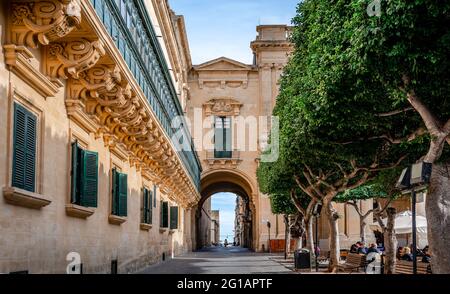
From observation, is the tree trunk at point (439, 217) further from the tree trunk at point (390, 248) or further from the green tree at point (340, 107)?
the tree trunk at point (390, 248)

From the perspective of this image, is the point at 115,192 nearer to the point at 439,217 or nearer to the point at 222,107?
the point at 439,217

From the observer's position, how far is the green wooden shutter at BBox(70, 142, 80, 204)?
14406 mm

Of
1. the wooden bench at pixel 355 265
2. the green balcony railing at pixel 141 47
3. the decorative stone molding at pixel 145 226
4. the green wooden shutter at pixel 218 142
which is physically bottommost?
the wooden bench at pixel 355 265

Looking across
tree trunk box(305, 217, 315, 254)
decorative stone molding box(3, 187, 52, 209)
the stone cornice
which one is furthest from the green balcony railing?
tree trunk box(305, 217, 315, 254)

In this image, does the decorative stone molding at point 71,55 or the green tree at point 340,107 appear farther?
the green tree at point 340,107

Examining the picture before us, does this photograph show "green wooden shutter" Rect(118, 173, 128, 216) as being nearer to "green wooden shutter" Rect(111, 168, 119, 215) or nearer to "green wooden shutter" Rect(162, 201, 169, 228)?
"green wooden shutter" Rect(111, 168, 119, 215)

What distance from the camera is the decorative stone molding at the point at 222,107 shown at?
58281 millimetres

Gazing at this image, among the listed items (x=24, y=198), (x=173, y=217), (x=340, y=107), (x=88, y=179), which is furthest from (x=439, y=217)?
(x=173, y=217)

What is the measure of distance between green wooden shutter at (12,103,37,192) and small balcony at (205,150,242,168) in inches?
1800

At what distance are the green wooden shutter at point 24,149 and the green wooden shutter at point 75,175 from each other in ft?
8.77

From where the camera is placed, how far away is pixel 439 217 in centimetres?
1211

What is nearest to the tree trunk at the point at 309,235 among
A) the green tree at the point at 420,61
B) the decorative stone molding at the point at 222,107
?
the green tree at the point at 420,61

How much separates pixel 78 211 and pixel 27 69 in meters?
4.57
